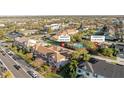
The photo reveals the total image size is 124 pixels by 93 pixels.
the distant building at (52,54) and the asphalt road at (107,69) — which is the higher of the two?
the distant building at (52,54)

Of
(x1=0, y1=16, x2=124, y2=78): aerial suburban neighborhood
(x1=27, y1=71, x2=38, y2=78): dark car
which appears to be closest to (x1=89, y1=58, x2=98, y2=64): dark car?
(x1=0, y1=16, x2=124, y2=78): aerial suburban neighborhood

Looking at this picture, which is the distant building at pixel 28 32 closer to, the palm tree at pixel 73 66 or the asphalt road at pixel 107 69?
the palm tree at pixel 73 66

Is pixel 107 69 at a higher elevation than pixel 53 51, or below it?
below

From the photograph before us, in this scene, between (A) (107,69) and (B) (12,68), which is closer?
(A) (107,69)

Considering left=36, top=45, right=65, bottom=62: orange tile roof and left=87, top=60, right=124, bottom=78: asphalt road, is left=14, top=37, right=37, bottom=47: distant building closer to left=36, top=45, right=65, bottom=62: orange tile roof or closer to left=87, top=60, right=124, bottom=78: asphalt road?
left=36, top=45, right=65, bottom=62: orange tile roof

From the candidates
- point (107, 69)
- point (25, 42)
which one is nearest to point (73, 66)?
point (107, 69)

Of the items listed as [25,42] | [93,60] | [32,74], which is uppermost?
[25,42]

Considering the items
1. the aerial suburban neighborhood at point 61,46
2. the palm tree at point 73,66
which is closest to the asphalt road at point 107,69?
the aerial suburban neighborhood at point 61,46

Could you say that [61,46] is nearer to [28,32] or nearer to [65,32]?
[65,32]
